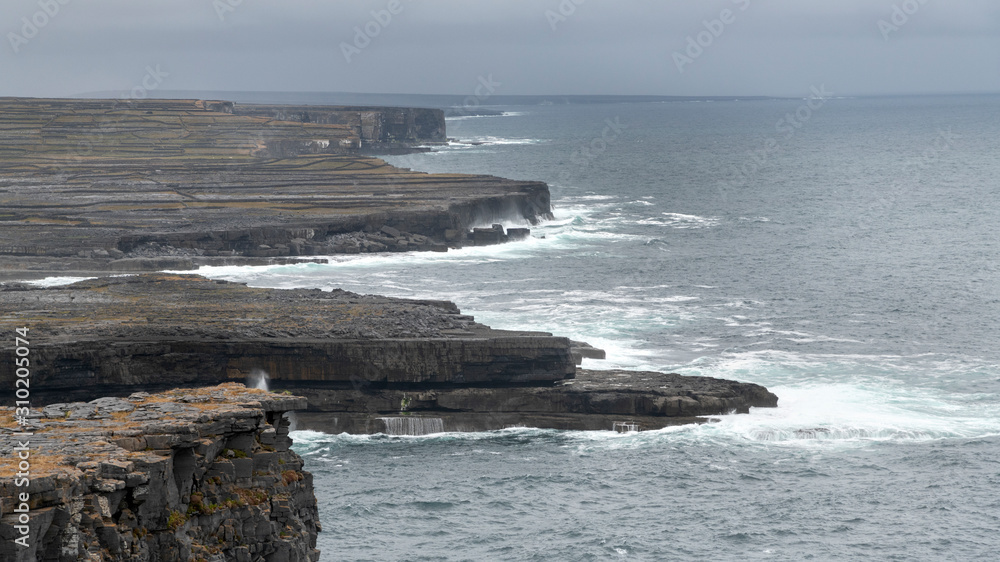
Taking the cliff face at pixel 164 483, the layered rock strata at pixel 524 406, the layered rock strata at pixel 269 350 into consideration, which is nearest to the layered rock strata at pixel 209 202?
the layered rock strata at pixel 269 350

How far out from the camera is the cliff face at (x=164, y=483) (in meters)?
22.1

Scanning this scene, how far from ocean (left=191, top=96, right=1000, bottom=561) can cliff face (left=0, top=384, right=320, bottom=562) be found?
1144 cm

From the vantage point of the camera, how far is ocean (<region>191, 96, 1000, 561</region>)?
41750 millimetres

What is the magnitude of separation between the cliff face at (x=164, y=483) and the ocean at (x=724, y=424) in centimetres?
1144

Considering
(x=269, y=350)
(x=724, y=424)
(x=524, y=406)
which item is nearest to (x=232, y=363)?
(x=269, y=350)

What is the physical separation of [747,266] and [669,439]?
1921 inches

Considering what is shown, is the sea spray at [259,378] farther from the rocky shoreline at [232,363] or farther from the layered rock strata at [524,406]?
the layered rock strata at [524,406]

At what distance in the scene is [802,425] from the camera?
52.6 meters

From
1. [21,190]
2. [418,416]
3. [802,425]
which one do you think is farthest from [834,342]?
[21,190]

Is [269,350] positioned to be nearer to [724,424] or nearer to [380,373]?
[380,373]

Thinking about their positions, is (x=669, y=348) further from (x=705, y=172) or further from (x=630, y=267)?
(x=705, y=172)

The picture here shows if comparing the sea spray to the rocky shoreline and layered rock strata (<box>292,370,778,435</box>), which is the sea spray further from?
layered rock strata (<box>292,370,778,435</box>)

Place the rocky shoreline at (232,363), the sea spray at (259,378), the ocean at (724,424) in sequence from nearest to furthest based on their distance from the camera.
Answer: the rocky shoreline at (232,363) < the ocean at (724,424) < the sea spray at (259,378)

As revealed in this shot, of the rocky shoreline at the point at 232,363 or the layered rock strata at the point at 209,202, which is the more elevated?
the layered rock strata at the point at 209,202
